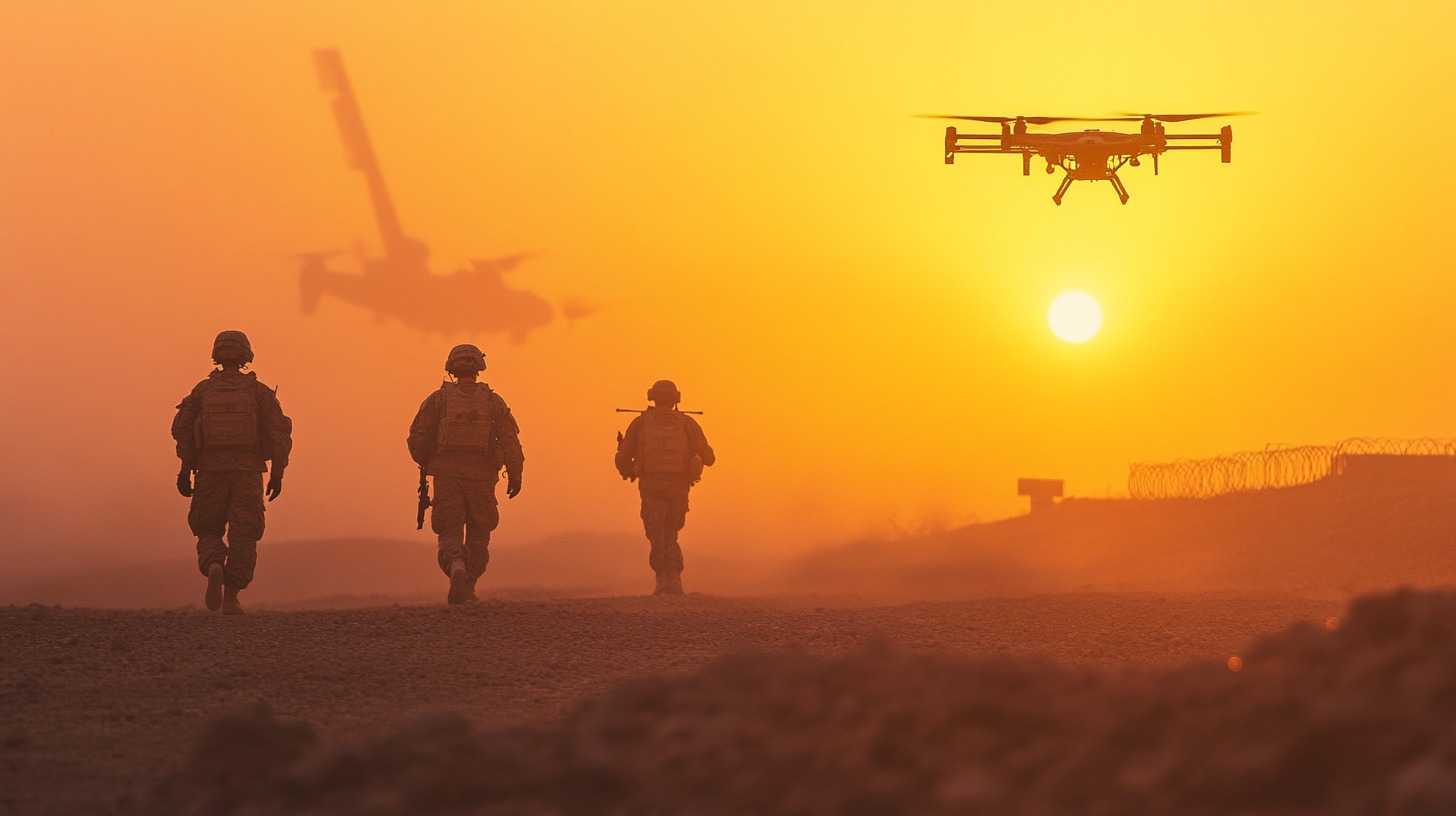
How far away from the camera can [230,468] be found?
1669 centimetres

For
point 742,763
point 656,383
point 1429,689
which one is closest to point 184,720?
point 742,763

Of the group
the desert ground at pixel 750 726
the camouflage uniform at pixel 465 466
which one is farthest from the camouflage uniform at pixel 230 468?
the desert ground at pixel 750 726

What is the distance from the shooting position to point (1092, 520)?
37.8m

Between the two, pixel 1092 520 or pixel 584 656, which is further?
pixel 1092 520

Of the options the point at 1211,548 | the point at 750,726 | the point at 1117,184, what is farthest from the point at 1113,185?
the point at 750,726

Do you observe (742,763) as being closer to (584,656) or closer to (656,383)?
(584,656)

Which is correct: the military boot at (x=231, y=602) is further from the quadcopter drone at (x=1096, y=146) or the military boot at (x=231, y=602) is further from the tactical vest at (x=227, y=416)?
the quadcopter drone at (x=1096, y=146)

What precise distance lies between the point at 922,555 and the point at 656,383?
21218 millimetres

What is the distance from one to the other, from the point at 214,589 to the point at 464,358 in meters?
3.47

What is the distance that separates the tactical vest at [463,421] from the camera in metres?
17.4

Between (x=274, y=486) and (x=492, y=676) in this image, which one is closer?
(x=492, y=676)

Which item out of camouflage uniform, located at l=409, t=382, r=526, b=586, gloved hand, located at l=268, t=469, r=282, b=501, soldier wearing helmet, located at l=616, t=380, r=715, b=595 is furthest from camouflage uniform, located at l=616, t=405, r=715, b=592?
gloved hand, located at l=268, t=469, r=282, b=501

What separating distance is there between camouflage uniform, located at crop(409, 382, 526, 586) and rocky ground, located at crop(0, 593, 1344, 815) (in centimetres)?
210

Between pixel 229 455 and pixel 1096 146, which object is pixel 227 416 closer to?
pixel 229 455
